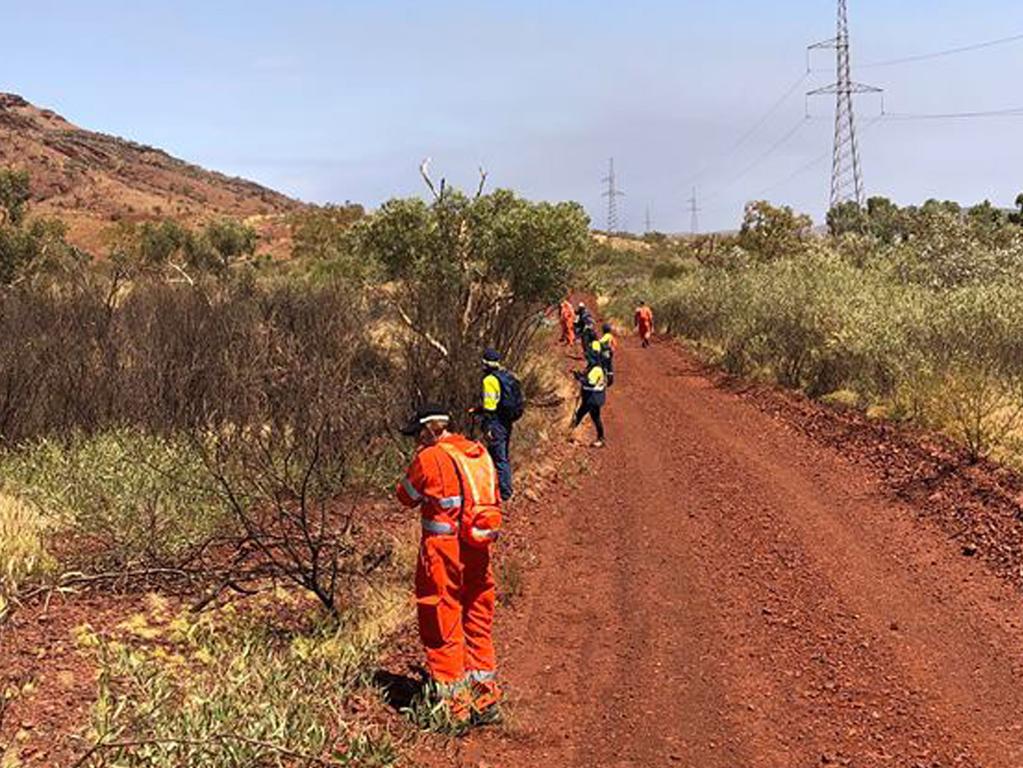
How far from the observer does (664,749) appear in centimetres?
451

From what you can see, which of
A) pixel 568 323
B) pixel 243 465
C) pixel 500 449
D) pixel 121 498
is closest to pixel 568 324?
pixel 568 323

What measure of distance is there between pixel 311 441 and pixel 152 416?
10.4ft

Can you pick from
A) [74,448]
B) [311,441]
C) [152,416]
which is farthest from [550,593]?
[152,416]

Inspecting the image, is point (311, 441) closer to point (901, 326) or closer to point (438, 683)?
point (438, 683)

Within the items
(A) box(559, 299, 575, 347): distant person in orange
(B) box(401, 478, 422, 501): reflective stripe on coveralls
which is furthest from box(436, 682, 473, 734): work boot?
(A) box(559, 299, 575, 347): distant person in orange

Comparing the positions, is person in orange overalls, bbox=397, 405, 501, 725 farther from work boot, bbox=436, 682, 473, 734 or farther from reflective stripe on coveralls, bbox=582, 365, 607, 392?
reflective stripe on coveralls, bbox=582, 365, 607, 392

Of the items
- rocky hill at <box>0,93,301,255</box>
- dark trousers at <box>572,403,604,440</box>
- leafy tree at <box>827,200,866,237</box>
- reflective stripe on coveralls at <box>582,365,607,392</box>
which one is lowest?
dark trousers at <box>572,403,604,440</box>

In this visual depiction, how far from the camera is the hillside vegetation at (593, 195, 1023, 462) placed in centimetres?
1090

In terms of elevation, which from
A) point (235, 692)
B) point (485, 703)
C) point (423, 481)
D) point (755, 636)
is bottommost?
point (755, 636)

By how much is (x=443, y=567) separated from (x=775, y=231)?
26654 millimetres

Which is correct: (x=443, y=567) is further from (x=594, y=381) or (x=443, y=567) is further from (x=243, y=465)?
(x=594, y=381)

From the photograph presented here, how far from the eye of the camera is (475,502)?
15.2ft

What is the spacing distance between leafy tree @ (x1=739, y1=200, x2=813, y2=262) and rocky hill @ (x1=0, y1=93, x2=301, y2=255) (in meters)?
37.6

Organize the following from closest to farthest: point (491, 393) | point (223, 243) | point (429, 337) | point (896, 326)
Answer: point (491, 393) → point (429, 337) → point (896, 326) → point (223, 243)
